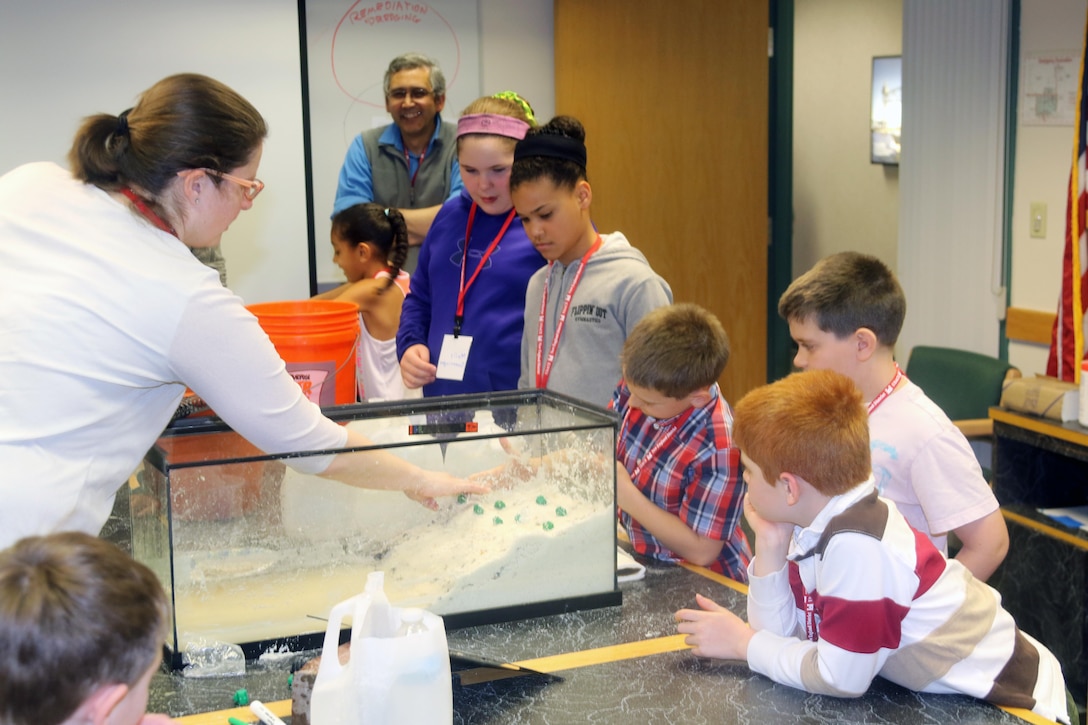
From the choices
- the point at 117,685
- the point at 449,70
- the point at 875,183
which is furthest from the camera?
the point at 875,183

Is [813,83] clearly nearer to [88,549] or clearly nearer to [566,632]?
[566,632]

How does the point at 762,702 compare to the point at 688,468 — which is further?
the point at 688,468

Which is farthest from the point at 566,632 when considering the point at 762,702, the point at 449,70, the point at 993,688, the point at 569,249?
the point at 449,70

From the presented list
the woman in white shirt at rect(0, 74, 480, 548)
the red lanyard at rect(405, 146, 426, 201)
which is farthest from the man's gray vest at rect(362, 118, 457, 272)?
the woman in white shirt at rect(0, 74, 480, 548)

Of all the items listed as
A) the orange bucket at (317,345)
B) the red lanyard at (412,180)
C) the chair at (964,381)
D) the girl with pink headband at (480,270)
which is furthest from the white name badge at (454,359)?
the chair at (964,381)

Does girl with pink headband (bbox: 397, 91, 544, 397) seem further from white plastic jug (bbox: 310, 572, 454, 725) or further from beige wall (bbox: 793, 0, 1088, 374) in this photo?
beige wall (bbox: 793, 0, 1088, 374)

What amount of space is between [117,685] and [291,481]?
2.25 ft

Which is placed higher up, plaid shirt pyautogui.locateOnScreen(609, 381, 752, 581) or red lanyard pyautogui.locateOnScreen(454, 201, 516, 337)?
red lanyard pyautogui.locateOnScreen(454, 201, 516, 337)

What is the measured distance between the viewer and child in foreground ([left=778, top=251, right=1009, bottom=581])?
208cm

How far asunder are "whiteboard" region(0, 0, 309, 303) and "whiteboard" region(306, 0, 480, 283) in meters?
0.10

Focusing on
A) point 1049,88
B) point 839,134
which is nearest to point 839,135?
point 839,134

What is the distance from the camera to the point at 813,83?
693 cm

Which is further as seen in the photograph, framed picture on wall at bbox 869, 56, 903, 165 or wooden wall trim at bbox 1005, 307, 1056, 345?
framed picture on wall at bbox 869, 56, 903, 165

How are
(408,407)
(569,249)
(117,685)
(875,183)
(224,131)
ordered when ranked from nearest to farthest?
1. (117,685)
2. (224,131)
3. (408,407)
4. (569,249)
5. (875,183)
